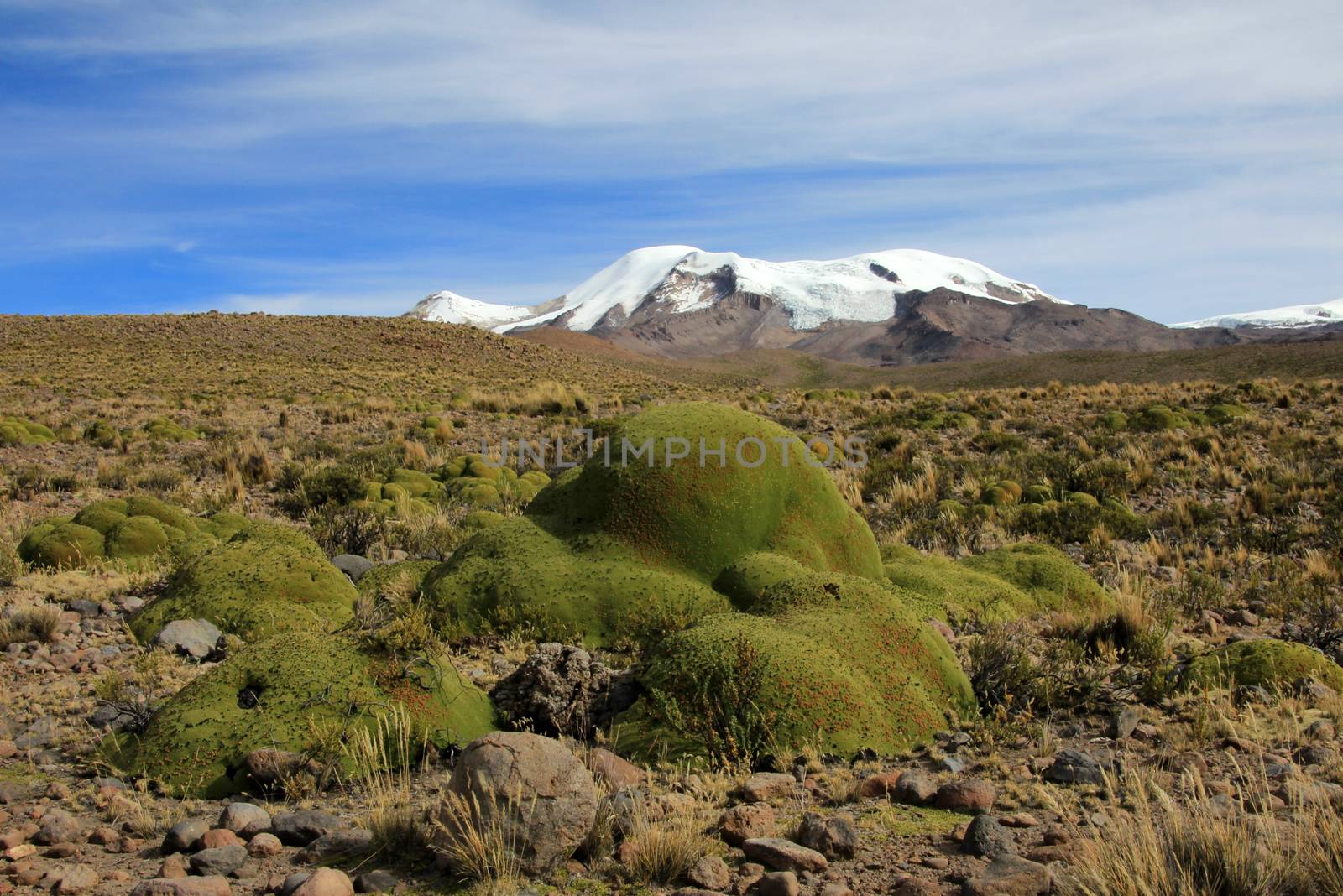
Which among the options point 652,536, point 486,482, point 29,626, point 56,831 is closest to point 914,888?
point 56,831

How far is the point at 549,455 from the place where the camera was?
17.2m

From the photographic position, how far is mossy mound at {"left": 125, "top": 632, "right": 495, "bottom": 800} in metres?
4.25

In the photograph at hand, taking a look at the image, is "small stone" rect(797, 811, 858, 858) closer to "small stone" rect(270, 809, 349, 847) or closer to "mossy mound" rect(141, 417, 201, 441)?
"small stone" rect(270, 809, 349, 847)

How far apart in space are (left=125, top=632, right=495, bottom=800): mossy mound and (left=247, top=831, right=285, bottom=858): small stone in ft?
2.67

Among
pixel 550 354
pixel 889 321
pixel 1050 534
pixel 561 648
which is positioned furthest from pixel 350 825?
pixel 889 321

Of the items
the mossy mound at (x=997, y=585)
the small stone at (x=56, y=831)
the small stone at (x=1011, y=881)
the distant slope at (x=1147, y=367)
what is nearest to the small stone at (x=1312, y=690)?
the mossy mound at (x=997, y=585)

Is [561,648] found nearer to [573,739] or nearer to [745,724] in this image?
[573,739]

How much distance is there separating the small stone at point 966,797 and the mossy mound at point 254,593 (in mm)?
4163

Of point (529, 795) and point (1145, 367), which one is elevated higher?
point (1145, 367)

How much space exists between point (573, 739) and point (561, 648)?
1.74ft

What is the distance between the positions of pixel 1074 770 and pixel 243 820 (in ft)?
11.1

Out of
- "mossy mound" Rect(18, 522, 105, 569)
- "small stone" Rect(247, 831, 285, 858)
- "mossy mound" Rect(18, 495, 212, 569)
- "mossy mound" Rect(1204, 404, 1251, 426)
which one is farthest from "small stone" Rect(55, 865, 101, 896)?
"mossy mound" Rect(1204, 404, 1251, 426)

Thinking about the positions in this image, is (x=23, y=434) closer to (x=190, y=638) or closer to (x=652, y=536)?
(x=190, y=638)

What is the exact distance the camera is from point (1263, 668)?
5.42m
